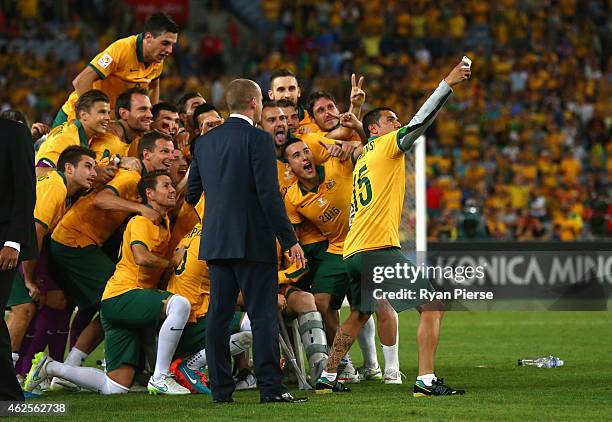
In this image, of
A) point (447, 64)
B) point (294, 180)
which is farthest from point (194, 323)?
point (447, 64)

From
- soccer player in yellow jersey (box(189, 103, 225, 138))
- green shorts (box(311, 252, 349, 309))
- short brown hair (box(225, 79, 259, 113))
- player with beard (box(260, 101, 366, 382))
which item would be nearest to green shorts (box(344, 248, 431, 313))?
green shorts (box(311, 252, 349, 309))

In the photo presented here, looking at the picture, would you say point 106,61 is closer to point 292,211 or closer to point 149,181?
A: point 149,181

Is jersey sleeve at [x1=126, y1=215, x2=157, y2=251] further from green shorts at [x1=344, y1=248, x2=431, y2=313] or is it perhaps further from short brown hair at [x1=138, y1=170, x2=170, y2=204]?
green shorts at [x1=344, y1=248, x2=431, y2=313]

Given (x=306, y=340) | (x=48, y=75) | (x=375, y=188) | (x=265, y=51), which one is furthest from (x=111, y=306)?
(x=265, y=51)

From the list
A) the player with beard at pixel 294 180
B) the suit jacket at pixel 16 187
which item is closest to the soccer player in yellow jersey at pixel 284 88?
the player with beard at pixel 294 180

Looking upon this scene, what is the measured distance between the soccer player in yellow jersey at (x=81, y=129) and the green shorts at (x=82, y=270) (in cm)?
69

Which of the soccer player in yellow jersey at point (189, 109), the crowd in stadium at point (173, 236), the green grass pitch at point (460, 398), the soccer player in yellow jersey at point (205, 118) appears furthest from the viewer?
the soccer player in yellow jersey at point (189, 109)

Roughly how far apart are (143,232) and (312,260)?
4.89 feet

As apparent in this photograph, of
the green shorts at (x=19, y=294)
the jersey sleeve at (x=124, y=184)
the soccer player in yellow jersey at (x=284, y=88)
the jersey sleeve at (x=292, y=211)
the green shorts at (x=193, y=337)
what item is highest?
the soccer player in yellow jersey at (x=284, y=88)

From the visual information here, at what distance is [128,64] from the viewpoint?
11.2 meters

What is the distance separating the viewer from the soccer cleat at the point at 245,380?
9.52 meters

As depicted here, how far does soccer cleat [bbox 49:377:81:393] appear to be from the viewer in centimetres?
963

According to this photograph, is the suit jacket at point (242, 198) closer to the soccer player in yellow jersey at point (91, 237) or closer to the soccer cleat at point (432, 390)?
the soccer cleat at point (432, 390)

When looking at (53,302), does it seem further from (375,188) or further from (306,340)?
(375,188)
